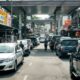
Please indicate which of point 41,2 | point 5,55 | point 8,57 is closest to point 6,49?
point 5,55

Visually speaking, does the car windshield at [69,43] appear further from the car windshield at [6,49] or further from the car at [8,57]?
the car windshield at [6,49]

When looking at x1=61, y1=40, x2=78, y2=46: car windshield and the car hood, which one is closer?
the car hood

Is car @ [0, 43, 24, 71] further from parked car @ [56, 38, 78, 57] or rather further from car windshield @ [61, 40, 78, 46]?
car windshield @ [61, 40, 78, 46]

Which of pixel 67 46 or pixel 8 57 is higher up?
pixel 67 46

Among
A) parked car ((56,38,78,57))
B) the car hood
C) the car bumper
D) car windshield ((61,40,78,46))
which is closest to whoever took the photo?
the car bumper

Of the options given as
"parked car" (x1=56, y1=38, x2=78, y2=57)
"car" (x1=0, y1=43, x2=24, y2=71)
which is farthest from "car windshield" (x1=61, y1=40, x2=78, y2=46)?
"car" (x1=0, y1=43, x2=24, y2=71)

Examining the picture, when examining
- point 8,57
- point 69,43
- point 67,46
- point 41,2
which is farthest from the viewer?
point 41,2

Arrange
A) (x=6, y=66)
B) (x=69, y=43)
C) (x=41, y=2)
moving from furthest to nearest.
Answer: (x=41, y=2) → (x=69, y=43) → (x=6, y=66)

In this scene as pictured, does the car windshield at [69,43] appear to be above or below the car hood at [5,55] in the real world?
above

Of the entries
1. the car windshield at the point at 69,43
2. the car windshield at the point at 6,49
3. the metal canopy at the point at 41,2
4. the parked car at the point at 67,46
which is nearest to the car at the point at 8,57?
the car windshield at the point at 6,49

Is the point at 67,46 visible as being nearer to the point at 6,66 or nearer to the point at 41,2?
the point at 6,66

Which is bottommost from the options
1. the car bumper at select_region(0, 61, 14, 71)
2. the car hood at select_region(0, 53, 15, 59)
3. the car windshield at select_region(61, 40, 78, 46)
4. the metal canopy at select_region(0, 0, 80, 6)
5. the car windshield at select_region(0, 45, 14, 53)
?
the car bumper at select_region(0, 61, 14, 71)

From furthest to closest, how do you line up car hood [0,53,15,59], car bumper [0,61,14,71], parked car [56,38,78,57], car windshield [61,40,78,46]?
car windshield [61,40,78,46], parked car [56,38,78,57], car hood [0,53,15,59], car bumper [0,61,14,71]

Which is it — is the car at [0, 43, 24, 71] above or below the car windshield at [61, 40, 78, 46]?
below
